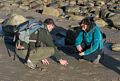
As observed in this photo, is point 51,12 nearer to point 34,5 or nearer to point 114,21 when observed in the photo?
point 114,21

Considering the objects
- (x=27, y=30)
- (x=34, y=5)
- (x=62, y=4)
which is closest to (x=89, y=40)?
(x=27, y=30)

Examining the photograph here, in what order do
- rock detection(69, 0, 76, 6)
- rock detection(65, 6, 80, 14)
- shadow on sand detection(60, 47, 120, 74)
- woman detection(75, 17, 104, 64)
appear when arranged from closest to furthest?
woman detection(75, 17, 104, 64)
shadow on sand detection(60, 47, 120, 74)
rock detection(65, 6, 80, 14)
rock detection(69, 0, 76, 6)

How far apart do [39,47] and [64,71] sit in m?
0.80

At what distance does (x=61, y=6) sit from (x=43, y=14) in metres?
3.68

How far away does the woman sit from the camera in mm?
10682

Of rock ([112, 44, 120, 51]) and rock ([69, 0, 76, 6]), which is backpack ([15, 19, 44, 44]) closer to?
rock ([112, 44, 120, 51])

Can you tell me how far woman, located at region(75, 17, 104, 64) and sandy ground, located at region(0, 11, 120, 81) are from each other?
0.34 m

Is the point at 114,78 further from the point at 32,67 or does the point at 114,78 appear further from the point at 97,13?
the point at 97,13

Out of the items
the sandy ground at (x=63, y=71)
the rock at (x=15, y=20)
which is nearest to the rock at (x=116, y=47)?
the sandy ground at (x=63, y=71)

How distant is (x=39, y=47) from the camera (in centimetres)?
1042

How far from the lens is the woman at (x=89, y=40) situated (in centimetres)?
1068

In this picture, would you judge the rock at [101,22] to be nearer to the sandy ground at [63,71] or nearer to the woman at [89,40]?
the sandy ground at [63,71]

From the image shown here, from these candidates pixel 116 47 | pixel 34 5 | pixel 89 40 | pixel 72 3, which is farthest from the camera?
pixel 72 3

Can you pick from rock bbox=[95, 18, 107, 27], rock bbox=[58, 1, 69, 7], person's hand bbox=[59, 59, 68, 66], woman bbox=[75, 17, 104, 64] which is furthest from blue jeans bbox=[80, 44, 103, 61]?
rock bbox=[58, 1, 69, 7]
